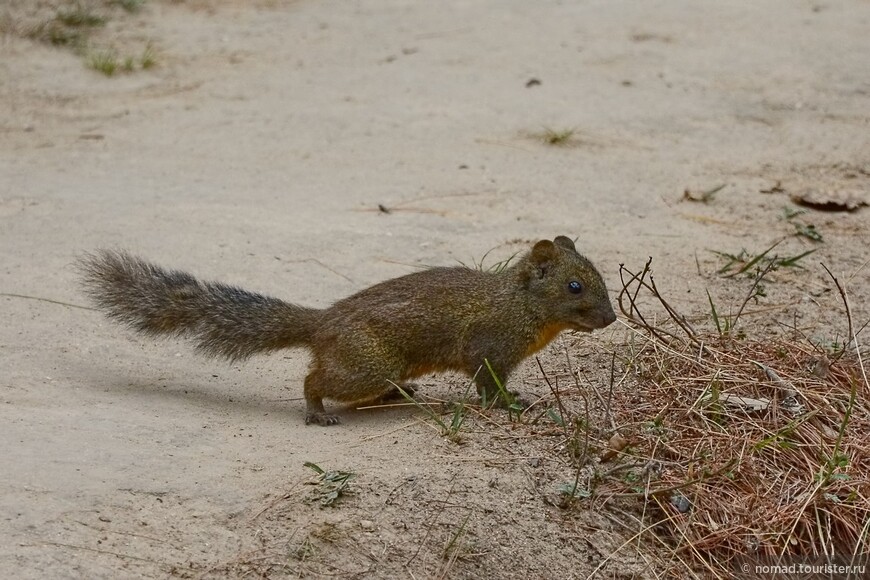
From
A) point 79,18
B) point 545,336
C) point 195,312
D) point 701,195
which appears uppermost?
point 79,18

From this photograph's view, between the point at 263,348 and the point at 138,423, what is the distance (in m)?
0.83

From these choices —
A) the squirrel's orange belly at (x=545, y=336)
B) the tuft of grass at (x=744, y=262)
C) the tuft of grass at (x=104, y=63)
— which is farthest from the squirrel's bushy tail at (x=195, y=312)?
the tuft of grass at (x=104, y=63)

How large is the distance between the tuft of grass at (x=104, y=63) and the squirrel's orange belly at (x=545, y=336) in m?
6.02

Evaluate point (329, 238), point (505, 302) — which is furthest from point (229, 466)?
point (329, 238)

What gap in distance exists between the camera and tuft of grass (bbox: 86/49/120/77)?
1018cm

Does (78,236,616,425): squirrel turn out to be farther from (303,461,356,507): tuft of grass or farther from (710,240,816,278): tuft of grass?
(710,240,816,278): tuft of grass

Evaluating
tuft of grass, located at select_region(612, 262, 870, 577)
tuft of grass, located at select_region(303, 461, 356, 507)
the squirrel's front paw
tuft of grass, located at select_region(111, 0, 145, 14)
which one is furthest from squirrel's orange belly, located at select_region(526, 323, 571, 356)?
tuft of grass, located at select_region(111, 0, 145, 14)

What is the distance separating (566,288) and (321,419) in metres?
1.30

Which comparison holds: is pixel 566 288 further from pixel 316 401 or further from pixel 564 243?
pixel 316 401

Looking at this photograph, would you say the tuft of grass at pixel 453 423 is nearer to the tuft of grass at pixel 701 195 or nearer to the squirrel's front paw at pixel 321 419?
the squirrel's front paw at pixel 321 419

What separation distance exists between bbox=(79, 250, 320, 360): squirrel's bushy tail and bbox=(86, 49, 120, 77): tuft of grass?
499 centimetres

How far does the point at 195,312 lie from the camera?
5.60 m

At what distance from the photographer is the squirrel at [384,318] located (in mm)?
5469

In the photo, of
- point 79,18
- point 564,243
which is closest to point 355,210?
point 564,243
